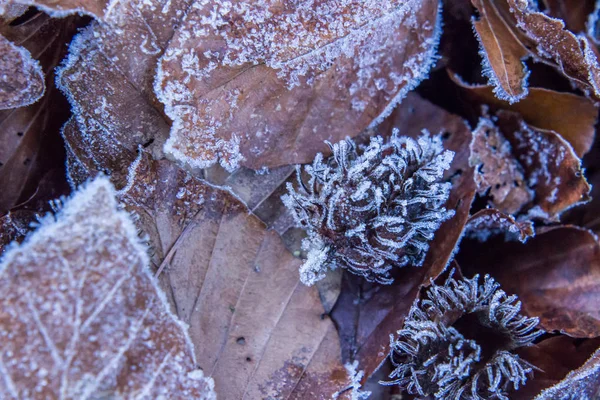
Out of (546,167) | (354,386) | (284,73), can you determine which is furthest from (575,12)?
(354,386)

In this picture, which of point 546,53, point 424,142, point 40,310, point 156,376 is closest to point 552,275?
point 424,142

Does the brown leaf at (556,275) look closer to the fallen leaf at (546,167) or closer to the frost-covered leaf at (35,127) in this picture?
the fallen leaf at (546,167)

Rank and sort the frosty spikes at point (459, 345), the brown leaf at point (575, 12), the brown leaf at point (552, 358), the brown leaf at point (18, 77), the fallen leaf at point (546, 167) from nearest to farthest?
the brown leaf at point (18, 77), the frosty spikes at point (459, 345), the brown leaf at point (552, 358), the fallen leaf at point (546, 167), the brown leaf at point (575, 12)

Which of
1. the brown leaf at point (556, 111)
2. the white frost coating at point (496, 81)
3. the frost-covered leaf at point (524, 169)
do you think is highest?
the white frost coating at point (496, 81)

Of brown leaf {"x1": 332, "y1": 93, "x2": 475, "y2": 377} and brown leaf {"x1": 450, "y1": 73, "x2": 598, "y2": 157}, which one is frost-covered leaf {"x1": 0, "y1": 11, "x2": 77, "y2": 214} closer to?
brown leaf {"x1": 332, "y1": 93, "x2": 475, "y2": 377}

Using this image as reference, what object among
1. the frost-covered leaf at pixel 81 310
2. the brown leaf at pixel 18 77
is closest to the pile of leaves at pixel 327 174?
the brown leaf at pixel 18 77

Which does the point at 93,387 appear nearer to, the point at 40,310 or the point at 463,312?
the point at 40,310
